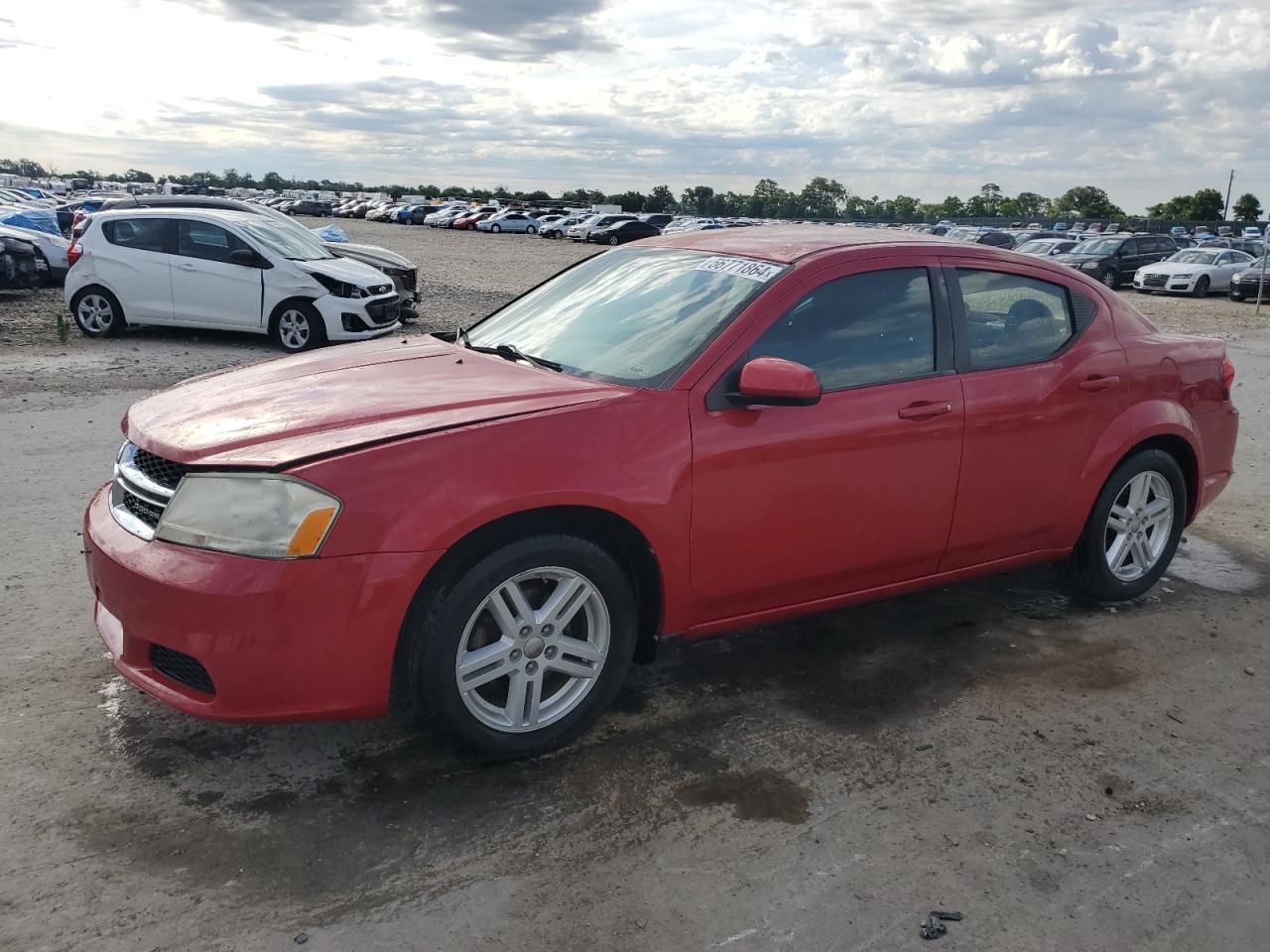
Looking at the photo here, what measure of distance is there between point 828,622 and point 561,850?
2.11 m

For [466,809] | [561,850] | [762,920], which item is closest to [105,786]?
[466,809]

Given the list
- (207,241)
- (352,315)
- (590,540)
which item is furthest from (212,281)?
(590,540)

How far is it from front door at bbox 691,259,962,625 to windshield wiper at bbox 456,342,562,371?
67 cm

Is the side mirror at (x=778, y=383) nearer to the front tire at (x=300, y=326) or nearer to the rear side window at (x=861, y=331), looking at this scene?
the rear side window at (x=861, y=331)

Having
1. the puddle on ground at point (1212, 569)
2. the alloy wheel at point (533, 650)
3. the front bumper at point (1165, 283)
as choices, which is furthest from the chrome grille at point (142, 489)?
the front bumper at point (1165, 283)

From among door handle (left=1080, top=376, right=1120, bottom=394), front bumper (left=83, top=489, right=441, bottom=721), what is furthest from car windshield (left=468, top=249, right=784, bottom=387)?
door handle (left=1080, top=376, right=1120, bottom=394)

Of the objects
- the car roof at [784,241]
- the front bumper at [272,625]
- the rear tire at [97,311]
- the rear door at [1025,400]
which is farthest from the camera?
the rear tire at [97,311]

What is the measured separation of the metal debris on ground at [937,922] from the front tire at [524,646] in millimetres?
1249

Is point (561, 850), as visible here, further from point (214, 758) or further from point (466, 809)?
point (214, 758)

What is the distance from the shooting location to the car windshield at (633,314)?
3801 millimetres

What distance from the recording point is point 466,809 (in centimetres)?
322

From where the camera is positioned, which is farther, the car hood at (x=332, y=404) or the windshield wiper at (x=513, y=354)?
the windshield wiper at (x=513, y=354)

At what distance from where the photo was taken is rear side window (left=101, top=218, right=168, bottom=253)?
1269cm

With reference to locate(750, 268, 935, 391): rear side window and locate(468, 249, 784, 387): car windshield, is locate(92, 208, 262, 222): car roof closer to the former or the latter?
locate(468, 249, 784, 387): car windshield
